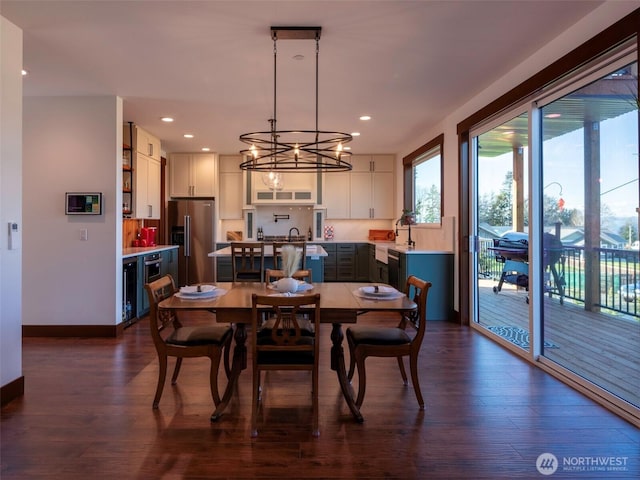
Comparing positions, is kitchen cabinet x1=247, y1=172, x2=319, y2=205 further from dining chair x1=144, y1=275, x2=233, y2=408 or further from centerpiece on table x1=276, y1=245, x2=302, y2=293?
dining chair x1=144, y1=275, x2=233, y2=408

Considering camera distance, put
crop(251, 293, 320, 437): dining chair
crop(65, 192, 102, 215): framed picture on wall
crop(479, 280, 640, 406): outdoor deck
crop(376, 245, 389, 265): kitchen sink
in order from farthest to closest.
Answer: crop(376, 245, 389, 265): kitchen sink < crop(65, 192, 102, 215): framed picture on wall < crop(479, 280, 640, 406): outdoor deck < crop(251, 293, 320, 437): dining chair

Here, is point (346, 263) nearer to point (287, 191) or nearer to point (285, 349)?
point (287, 191)

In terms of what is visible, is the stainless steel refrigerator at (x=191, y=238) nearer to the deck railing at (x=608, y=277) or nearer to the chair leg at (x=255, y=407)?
the chair leg at (x=255, y=407)

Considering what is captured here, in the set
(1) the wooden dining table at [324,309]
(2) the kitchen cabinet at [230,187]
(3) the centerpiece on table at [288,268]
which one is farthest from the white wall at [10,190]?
(2) the kitchen cabinet at [230,187]

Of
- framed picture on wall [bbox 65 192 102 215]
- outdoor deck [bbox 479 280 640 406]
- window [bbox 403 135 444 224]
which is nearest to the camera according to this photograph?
outdoor deck [bbox 479 280 640 406]

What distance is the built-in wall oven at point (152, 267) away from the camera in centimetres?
500

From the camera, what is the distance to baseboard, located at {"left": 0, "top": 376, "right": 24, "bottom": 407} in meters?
2.58

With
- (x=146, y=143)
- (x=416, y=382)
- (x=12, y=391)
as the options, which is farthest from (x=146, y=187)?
(x=416, y=382)

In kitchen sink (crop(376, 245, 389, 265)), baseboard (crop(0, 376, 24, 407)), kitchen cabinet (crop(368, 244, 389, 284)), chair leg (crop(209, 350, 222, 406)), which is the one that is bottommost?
baseboard (crop(0, 376, 24, 407))

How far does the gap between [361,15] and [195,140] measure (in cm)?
429

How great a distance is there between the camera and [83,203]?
414 cm

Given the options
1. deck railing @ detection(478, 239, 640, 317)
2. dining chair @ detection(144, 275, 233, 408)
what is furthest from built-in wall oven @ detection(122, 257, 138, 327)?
deck railing @ detection(478, 239, 640, 317)

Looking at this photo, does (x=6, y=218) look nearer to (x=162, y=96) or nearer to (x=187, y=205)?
(x=162, y=96)

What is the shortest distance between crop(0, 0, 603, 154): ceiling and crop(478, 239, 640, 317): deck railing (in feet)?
5.25
